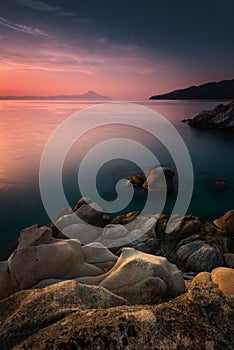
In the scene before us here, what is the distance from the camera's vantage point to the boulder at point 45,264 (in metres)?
9.37

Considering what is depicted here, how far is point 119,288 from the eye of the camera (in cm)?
848

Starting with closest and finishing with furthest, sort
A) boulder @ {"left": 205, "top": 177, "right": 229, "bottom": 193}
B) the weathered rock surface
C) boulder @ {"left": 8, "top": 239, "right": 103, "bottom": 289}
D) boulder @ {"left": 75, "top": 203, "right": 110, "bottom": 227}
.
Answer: the weathered rock surface < boulder @ {"left": 8, "top": 239, "right": 103, "bottom": 289} < boulder @ {"left": 75, "top": 203, "right": 110, "bottom": 227} < boulder @ {"left": 205, "top": 177, "right": 229, "bottom": 193}

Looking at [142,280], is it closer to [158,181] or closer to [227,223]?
[227,223]

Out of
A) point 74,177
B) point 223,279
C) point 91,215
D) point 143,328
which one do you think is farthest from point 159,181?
point 143,328

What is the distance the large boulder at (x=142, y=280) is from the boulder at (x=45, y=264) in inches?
36.7

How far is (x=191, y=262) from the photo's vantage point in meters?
14.5

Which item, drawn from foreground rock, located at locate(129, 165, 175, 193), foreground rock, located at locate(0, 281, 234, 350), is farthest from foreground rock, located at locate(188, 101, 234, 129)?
foreground rock, located at locate(0, 281, 234, 350)

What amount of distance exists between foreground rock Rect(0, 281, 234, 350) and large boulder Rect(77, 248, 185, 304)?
3584 mm

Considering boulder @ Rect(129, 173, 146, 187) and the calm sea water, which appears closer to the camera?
the calm sea water

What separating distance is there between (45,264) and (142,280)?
11.4 feet

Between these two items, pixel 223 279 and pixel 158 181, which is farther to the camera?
pixel 158 181

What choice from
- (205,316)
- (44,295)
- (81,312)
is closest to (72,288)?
(44,295)

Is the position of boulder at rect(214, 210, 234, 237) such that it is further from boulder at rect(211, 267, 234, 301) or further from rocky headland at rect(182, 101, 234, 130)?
rocky headland at rect(182, 101, 234, 130)

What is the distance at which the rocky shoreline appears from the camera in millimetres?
4148
